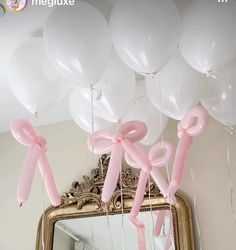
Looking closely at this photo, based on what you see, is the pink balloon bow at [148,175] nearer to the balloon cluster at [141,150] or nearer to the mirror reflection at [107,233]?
the balloon cluster at [141,150]

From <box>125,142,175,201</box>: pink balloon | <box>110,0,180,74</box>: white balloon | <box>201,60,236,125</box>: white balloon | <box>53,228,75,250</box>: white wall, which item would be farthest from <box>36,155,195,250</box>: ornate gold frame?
<box>110,0,180,74</box>: white balloon

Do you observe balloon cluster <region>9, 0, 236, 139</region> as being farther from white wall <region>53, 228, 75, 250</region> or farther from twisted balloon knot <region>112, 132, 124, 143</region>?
white wall <region>53, 228, 75, 250</region>

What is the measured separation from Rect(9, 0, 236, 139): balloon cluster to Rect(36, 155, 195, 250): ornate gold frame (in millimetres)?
380

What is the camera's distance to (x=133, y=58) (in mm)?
1136

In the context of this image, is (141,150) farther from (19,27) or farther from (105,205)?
(19,27)

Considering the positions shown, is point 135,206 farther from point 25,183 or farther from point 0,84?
point 0,84

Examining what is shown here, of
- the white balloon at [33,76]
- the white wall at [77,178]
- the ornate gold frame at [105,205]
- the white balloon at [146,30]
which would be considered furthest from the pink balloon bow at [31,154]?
the white wall at [77,178]

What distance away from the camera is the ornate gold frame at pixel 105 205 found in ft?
4.96

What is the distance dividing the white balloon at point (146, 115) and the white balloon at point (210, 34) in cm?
33

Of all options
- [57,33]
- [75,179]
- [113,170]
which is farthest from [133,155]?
[75,179]

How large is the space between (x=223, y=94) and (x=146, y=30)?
330mm

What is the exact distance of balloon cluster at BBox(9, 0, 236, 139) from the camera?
1.11 m

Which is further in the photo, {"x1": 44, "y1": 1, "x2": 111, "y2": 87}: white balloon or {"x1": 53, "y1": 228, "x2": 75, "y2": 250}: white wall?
{"x1": 53, "y1": 228, "x2": 75, "y2": 250}: white wall

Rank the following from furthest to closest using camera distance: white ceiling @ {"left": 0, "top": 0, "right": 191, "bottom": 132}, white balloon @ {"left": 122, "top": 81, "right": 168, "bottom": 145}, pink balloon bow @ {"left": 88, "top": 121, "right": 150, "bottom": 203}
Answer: white balloon @ {"left": 122, "top": 81, "right": 168, "bottom": 145} → white ceiling @ {"left": 0, "top": 0, "right": 191, "bottom": 132} → pink balloon bow @ {"left": 88, "top": 121, "right": 150, "bottom": 203}
